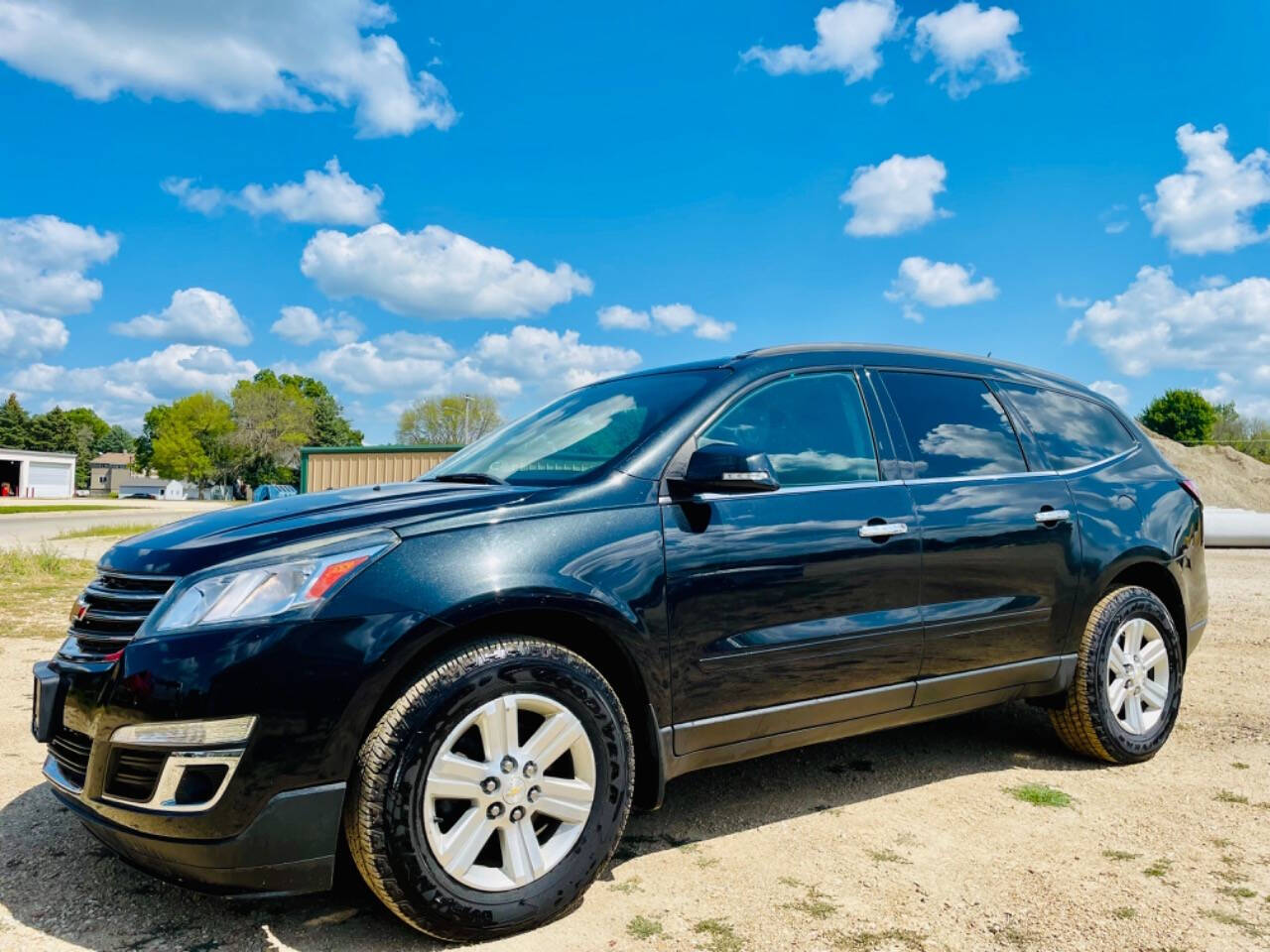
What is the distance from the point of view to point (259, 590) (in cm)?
235

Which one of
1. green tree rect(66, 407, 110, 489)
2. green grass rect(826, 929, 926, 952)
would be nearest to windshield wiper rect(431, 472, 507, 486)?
green grass rect(826, 929, 926, 952)

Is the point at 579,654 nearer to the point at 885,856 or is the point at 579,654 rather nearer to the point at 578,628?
the point at 578,628

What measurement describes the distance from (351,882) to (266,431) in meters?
84.3

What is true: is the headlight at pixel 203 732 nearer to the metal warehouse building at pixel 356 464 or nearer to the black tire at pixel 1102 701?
the black tire at pixel 1102 701

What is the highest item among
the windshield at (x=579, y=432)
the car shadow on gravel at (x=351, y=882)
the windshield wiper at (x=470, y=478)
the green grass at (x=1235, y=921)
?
the windshield at (x=579, y=432)

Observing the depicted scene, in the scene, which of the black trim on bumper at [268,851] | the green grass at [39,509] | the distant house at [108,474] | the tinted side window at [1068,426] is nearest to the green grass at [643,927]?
the black trim on bumper at [268,851]

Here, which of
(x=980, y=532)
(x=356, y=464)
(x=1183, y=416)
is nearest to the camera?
(x=980, y=532)

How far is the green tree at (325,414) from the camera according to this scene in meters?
104

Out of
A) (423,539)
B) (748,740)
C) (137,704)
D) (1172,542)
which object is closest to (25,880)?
(137,704)

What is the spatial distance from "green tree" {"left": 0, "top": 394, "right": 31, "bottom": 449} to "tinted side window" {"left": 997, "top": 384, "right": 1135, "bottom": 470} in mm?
121906

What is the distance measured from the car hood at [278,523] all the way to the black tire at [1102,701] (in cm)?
279

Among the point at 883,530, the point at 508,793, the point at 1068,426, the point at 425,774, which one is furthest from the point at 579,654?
the point at 1068,426

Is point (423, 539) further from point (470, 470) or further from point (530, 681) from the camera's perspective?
point (470, 470)

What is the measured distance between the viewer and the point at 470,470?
141 inches
